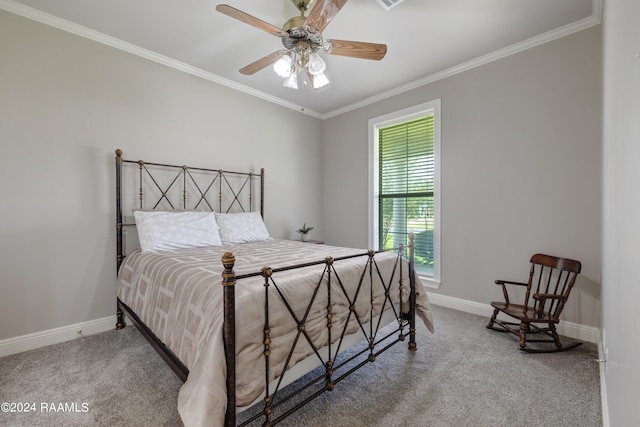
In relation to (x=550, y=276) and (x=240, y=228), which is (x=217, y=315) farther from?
(x=550, y=276)

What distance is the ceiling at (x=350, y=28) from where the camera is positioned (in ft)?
7.06

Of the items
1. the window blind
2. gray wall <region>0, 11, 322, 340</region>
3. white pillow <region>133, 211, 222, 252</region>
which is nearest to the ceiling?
gray wall <region>0, 11, 322, 340</region>

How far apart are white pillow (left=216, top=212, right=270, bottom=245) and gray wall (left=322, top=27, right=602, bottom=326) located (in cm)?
215

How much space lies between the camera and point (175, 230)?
2506 millimetres

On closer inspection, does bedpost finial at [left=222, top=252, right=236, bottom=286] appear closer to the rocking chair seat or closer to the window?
the rocking chair seat

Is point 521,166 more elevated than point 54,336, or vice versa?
point 521,166

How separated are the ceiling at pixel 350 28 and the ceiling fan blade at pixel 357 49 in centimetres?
39

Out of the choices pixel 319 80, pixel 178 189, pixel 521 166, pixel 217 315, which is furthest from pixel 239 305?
pixel 521 166

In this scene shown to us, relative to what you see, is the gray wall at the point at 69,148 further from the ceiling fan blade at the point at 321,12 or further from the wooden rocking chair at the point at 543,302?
the wooden rocking chair at the point at 543,302

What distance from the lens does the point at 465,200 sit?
3.01 metres

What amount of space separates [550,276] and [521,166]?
104 centimetres

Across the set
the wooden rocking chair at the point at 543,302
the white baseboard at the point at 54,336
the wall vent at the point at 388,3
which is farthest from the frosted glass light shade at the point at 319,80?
the white baseboard at the point at 54,336

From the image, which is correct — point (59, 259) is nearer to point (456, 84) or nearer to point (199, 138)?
point (199, 138)

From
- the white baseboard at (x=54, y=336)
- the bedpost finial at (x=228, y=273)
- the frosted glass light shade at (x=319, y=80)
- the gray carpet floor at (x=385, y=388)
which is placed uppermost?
the frosted glass light shade at (x=319, y=80)
